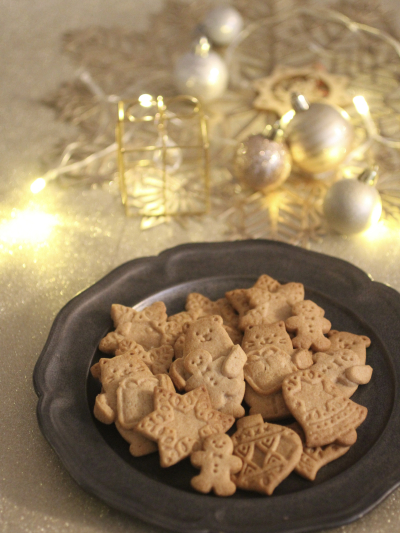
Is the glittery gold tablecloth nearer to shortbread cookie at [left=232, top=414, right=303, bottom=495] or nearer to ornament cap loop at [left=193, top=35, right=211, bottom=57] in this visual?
shortbread cookie at [left=232, top=414, right=303, bottom=495]

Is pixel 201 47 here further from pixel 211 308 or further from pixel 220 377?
pixel 220 377

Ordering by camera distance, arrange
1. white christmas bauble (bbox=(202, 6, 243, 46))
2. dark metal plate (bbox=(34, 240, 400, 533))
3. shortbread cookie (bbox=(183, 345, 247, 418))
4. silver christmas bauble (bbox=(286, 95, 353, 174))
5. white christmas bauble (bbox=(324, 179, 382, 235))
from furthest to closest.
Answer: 1. white christmas bauble (bbox=(202, 6, 243, 46))
2. silver christmas bauble (bbox=(286, 95, 353, 174))
3. white christmas bauble (bbox=(324, 179, 382, 235))
4. shortbread cookie (bbox=(183, 345, 247, 418))
5. dark metal plate (bbox=(34, 240, 400, 533))

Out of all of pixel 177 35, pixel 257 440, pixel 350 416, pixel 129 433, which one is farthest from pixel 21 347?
pixel 177 35

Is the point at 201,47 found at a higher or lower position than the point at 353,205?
higher

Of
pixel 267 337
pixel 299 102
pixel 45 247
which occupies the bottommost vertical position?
pixel 45 247

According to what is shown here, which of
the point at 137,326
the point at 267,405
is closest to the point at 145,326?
the point at 137,326

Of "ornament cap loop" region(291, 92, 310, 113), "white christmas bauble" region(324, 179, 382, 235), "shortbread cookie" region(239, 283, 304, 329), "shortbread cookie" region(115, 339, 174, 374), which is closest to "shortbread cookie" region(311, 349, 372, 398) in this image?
"shortbread cookie" region(239, 283, 304, 329)

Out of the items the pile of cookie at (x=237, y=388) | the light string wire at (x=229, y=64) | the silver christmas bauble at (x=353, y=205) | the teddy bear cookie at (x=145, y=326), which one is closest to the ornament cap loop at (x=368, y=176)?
the silver christmas bauble at (x=353, y=205)

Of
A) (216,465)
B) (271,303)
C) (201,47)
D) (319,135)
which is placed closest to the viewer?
(216,465)
